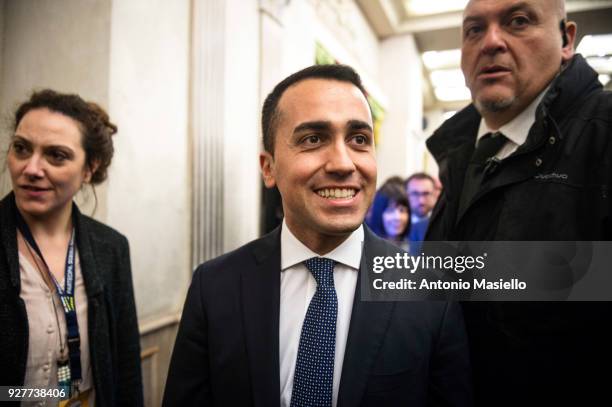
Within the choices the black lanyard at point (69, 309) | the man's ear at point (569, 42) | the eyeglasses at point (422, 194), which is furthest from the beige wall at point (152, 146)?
the eyeglasses at point (422, 194)

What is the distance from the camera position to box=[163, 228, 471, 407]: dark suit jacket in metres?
1.01

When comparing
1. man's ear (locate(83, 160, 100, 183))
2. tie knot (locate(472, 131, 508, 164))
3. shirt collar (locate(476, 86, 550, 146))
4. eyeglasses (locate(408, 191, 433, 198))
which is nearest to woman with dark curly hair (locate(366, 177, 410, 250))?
eyeglasses (locate(408, 191, 433, 198))

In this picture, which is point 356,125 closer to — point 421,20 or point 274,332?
point 274,332

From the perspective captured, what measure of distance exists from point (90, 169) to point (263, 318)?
1.12 meters

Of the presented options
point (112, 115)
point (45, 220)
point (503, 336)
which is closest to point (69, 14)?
point (112, 115)

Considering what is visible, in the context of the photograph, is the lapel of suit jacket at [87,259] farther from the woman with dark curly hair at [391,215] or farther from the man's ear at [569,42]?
the woman with dark curly hair at [391,215]

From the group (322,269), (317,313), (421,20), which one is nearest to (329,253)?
(322,269)

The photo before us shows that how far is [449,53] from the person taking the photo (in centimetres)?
821

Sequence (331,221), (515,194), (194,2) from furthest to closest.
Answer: (194,2) → (515,194) → (331,221)

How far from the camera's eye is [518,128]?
4.41 ft

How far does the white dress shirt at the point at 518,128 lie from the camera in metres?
1.31

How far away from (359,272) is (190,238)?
190 cm

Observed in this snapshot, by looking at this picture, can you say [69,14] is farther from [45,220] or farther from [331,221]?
[331,221]

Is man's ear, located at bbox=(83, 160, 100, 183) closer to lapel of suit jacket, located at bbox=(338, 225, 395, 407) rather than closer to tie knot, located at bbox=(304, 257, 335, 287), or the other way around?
tie knot, located at bbox=(304, 257, 335, 287)
